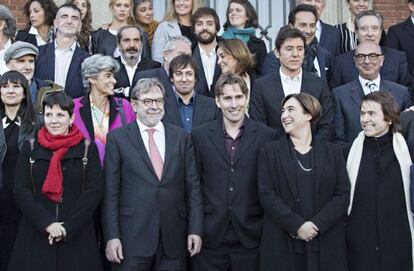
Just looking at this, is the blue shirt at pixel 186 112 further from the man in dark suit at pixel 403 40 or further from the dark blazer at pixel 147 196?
the man in dark suit at pixel 403 40

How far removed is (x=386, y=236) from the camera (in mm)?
6922

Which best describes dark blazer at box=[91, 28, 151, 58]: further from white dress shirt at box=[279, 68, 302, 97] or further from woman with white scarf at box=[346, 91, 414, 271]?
woman with white scarf at box=[346, 91, 414, 271]

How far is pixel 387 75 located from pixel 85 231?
3.59 metres

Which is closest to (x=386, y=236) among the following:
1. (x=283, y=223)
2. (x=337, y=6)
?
(x=283, y=223)

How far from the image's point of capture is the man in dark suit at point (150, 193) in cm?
666

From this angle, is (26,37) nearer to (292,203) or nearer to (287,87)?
(287,87)

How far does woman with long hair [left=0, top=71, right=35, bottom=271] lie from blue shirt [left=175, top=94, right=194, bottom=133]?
1.25 metres

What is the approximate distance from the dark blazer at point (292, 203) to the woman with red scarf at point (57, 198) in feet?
4.22

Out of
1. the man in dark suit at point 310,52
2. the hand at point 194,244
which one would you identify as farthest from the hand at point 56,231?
the man in dark suit at point 310,52

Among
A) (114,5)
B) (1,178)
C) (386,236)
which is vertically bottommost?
(386,236)

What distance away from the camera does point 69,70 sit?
27.3 feet

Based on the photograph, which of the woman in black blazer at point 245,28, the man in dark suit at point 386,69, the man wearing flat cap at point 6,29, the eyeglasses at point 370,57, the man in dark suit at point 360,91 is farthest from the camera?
the woman in black blazer at point 245,28

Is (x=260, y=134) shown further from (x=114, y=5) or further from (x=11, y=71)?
(x=114, y=5)

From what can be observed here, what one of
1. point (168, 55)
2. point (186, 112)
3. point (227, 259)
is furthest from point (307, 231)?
point (168, 55)
